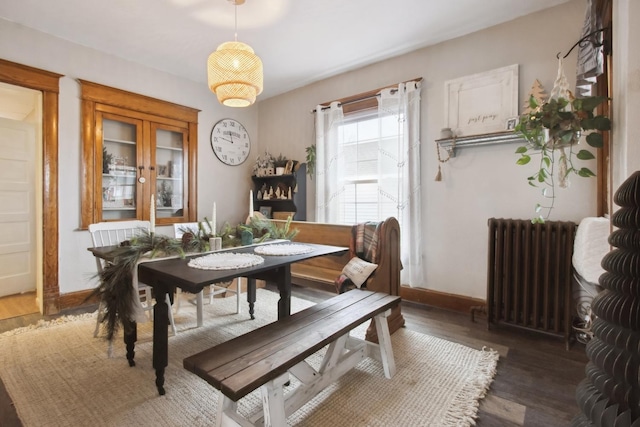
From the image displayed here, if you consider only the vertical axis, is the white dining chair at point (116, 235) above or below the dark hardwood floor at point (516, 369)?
above

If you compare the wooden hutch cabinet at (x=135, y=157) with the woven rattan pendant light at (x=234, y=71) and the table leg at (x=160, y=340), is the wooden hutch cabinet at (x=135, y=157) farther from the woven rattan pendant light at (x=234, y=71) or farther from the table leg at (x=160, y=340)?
the table leg at (x=160, y=340)

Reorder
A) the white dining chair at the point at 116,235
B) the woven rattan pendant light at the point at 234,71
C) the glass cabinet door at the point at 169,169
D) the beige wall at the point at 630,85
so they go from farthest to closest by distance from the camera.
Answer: the glass cabinet door at the point at 169,169 < the white dining chair at the point at 116,235 < the woven rattan pendant light at the point at 234,71 < the beige wall at the point at 630,85

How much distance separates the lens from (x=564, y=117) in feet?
5.33

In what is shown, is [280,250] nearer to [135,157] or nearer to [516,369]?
[516,369]

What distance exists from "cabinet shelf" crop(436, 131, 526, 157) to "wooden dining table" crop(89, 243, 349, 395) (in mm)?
1662

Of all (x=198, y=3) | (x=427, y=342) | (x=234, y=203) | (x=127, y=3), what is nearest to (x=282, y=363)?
(x=427, y=342)

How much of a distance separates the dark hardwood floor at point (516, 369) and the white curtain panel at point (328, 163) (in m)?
1.54

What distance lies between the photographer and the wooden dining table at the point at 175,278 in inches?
56.0

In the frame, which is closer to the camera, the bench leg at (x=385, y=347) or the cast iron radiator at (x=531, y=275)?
the bench leg at (x=385, y=347)

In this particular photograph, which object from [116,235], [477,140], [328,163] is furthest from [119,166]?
[477,140]

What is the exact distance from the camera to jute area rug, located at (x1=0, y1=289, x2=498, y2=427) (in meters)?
1.46

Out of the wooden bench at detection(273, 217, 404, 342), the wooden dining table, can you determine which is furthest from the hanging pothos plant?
the wooden dining table

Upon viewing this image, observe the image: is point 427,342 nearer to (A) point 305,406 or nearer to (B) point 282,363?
(A) point 305,406

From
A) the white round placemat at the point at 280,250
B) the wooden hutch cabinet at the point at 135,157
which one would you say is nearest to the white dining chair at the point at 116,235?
the wooden hutch cabinet at the point at 135,157
